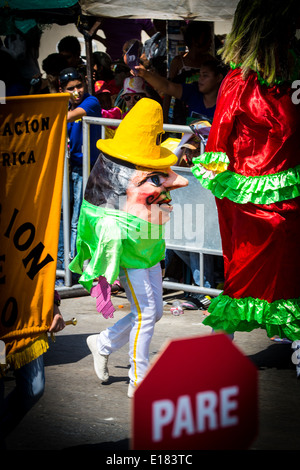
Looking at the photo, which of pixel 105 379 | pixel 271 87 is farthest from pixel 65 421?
pixel 271 87

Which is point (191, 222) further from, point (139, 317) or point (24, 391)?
point (24, 391)

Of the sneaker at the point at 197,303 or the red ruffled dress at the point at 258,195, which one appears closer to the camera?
the red ruffled dress at the point at 258,195

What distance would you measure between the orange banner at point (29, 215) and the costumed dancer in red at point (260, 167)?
1781 millimetres

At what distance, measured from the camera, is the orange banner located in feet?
10.3

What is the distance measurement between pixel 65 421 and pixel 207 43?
506cm

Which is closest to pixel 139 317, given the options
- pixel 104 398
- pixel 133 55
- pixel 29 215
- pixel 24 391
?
pixel 104 398

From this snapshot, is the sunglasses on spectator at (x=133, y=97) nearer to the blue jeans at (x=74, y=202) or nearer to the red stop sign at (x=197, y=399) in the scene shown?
the blue jeans at (x=74, y=202)

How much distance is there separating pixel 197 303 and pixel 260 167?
2.12 meters

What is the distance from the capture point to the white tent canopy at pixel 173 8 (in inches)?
264

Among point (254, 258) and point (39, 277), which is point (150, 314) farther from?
point (39, 277)

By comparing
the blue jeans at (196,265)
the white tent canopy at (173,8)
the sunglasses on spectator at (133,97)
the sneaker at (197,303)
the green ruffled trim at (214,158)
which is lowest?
the sneaker at (197,303)

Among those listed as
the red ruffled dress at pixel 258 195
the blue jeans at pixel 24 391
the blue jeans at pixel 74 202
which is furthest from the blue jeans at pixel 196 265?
the blue jeans at pixel 24 391

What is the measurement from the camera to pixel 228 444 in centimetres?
185

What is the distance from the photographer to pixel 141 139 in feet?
14.9
